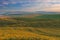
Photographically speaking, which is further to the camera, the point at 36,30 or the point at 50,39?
the point at 36,30

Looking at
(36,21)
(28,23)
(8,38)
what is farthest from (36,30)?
(8,38)

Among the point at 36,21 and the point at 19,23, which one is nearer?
the point at 19,23

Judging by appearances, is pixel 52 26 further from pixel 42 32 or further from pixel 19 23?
pixel 19 23

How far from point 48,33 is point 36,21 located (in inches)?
166

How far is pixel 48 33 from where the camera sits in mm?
16922

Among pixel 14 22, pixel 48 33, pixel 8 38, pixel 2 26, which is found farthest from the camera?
pixel 14 22

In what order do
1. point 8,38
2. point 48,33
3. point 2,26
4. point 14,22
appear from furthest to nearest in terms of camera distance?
1. point 14,22
2. point 2,26
3. point 48,33
4. point 8,38

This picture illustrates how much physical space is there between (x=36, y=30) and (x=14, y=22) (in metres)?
3.82

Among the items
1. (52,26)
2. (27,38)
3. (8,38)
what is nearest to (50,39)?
(27,38)

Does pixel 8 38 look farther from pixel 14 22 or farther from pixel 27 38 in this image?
pixel 14 22

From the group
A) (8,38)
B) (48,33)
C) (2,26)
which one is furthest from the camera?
(2,26)

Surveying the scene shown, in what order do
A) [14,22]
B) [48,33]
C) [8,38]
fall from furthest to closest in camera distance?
[14,22] < [48,33] < [8,38]

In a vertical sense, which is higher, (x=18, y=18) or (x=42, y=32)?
(x=18, y=18)

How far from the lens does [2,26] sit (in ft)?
61.1
